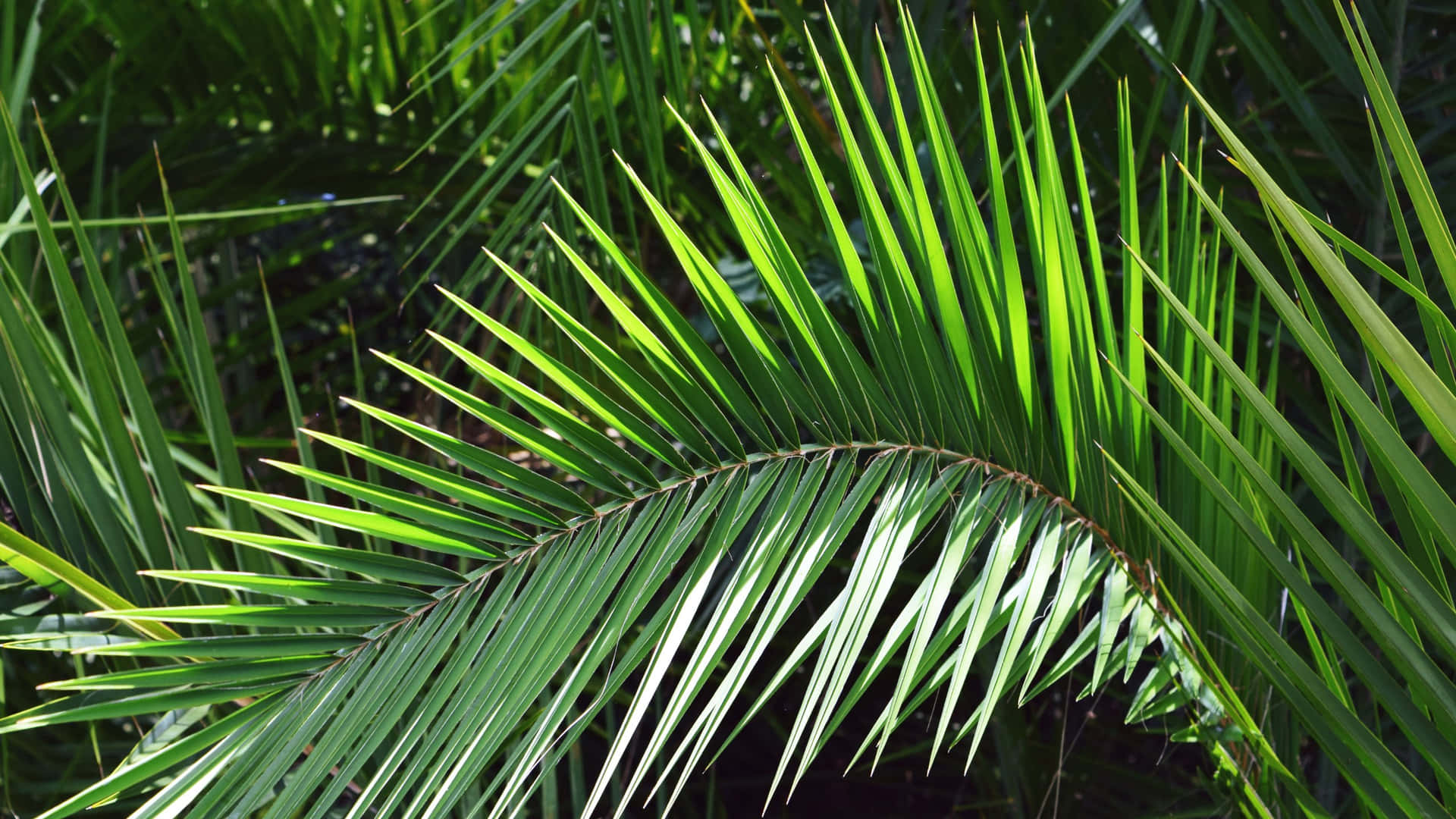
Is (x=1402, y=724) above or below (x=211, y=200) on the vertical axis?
below

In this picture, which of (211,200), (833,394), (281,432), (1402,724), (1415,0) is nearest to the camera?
(1402,724)

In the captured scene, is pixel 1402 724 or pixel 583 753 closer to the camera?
pixel 1402 724

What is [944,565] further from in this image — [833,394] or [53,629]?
[53,629]

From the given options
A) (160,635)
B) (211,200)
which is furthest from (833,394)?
(211,200)

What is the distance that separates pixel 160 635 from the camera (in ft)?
1.86

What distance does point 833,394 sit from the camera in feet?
1.61

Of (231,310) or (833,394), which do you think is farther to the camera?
(231,310)

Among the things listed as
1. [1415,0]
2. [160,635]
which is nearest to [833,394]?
[160,635]

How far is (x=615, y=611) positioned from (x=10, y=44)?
2.67 feet

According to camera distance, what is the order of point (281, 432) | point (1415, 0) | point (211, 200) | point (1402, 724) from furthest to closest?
point (281, 432) < point (211, 200) < point (1415, 0) < point (1402, 724)

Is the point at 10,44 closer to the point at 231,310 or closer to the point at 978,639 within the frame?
the point at 231,310

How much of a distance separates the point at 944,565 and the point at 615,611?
145mm

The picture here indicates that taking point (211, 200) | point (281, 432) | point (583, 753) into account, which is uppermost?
point (211, 200)

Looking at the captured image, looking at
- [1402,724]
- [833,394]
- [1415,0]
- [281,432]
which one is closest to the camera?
[1402,724]
